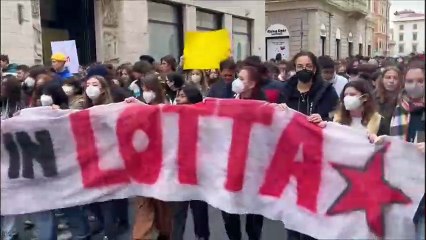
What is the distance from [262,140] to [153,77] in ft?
3.64

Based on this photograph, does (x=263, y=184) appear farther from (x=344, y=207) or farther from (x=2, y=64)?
(x=2, y=64)

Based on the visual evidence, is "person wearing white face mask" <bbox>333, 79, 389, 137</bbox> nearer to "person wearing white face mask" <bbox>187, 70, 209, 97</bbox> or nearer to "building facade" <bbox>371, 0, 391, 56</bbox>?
"person wearing white face mask" <bbox>187, 70, 209, 97</bbox>

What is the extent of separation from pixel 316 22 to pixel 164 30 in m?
18.9

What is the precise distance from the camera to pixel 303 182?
369 cm

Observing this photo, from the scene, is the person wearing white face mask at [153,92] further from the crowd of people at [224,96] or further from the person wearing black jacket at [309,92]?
the person wearing black jacket at [309,92]

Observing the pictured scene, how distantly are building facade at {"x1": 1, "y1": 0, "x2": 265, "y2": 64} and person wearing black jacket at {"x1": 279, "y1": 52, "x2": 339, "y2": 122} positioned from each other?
224cm

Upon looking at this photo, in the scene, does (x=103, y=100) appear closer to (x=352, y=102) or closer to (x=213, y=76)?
(x=352, y=102)

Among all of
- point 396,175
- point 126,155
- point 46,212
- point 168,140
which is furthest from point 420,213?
point 46,212

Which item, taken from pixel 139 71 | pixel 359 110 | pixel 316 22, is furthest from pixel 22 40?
pixel 316 22

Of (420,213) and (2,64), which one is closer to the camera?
(420,213)

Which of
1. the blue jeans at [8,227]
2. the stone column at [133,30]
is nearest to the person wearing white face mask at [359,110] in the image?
the blue jeans at [8,227]

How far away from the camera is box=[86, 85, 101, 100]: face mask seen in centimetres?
430

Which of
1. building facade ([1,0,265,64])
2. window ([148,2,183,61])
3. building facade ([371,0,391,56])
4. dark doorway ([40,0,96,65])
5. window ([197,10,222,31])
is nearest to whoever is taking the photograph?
building facade ([1,0,265,64])

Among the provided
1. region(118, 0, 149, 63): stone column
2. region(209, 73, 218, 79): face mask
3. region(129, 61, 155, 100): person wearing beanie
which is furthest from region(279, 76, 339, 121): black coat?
region(118, 0, 149, 63): stone column
